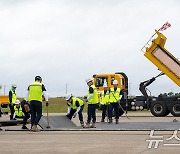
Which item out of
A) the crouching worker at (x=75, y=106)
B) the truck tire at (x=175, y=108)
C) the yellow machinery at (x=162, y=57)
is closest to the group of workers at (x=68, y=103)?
the crouching worker at (x=75, y=106)

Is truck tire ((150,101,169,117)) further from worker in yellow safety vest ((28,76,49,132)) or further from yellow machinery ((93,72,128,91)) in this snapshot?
worker in yellow safety vest ((28,76,49,132))

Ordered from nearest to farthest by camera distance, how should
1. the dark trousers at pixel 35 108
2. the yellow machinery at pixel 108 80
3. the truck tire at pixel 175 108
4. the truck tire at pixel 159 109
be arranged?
the dark trousers at pixel 35 108
the truck tire at pixel 175 108
the truck tire at pixel 159 109
the yellow machinery at pixel 108 80

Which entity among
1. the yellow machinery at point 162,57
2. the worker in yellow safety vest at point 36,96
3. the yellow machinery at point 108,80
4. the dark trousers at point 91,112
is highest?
the yellow machinery at point 162,57

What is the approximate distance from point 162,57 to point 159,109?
140 inches

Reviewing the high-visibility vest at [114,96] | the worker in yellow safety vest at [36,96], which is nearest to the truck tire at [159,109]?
the high-visibility vest at [114,96]

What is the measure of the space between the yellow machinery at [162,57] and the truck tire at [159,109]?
2318 millimetres

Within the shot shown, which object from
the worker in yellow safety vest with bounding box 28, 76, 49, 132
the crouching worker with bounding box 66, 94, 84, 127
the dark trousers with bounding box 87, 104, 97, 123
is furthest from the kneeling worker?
the worker in yellow safety vest with bounding box 28, 76, 49, 132

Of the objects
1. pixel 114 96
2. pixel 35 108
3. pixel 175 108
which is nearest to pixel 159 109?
pixel 175 108

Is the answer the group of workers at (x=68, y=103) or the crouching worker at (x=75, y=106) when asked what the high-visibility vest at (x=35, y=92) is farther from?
the crouching worker at (x=75, y=106)

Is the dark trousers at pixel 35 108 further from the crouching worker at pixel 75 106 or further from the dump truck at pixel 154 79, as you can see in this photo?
the dump truck at pixel 154 79

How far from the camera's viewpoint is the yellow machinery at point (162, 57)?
30.4 metres

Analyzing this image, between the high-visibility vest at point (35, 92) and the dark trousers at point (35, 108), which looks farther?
the high-visibility vest at point (35, 92)

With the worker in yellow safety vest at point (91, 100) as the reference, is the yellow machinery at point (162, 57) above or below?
above

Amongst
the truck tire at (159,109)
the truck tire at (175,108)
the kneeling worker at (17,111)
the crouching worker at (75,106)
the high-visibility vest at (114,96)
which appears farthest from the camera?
the truck tire at (159,109)
